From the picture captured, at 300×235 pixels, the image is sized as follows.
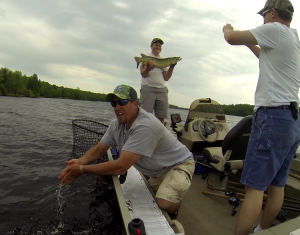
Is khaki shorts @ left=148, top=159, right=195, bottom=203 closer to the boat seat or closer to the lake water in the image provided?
the lake water

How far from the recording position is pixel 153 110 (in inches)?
222

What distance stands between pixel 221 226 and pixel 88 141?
135 inches

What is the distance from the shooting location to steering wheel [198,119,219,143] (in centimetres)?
526

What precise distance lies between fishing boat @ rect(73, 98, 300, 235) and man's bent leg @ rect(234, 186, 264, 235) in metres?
0.19

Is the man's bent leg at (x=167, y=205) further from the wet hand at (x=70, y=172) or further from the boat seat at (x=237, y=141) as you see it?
the boat seat at (x=237, y=141)

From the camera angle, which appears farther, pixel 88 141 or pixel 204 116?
pixel 204 116

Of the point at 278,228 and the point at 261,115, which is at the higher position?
the point at 261,115

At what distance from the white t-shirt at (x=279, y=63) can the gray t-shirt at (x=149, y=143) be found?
1.26 m

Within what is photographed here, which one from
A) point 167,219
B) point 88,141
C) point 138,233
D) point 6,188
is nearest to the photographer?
point 138,233

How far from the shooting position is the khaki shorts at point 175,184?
2654 mm

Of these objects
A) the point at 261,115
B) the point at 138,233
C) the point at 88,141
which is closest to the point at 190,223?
the point at 138,233

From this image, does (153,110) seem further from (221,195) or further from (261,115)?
(261,115)

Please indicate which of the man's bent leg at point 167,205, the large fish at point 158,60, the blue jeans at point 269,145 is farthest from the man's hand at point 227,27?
the large fish at point 158,60

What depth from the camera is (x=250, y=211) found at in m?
1.99
